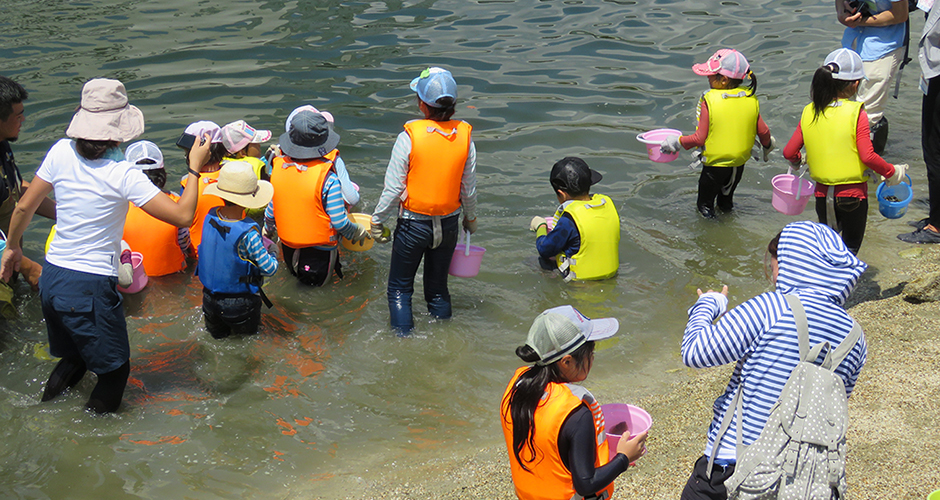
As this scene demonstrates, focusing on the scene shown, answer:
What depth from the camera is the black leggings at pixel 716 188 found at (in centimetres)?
754

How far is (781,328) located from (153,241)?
16.8 feet

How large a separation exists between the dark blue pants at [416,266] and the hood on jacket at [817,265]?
3016mm

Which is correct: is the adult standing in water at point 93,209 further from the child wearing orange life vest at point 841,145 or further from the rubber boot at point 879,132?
the rubber boot at point 879,132

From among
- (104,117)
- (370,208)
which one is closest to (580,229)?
(370,208)

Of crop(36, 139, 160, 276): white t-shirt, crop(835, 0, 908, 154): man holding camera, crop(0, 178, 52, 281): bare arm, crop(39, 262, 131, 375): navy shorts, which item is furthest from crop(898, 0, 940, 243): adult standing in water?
crop(0, 178, 52, 281): bare arm

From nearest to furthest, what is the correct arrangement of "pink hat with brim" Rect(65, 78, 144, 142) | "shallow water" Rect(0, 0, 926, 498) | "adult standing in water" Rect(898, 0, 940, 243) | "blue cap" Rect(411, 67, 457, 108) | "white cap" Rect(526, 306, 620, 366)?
"white cap" Rect(526, 306, 620, 366), "pink hat with brim" Rect(65, 78, 144, 142), "shallow water" Rect(0, 0, 926, 498), "blue cap" Rect(411, 67, 457, 108), "adult standing in water" Rect(898, 0, 940, 243)

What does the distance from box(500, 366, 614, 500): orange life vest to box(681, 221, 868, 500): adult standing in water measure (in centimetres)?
48

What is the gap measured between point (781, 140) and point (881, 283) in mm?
3955

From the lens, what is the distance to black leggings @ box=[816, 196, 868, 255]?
236 inches

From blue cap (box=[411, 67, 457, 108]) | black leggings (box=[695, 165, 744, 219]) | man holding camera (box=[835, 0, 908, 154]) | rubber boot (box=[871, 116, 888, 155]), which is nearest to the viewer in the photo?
blue cap (box=[411, 67, 457, 108])

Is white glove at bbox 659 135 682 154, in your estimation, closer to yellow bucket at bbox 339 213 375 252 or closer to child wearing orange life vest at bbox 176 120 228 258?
yellow bucket at bbox 339 213 375 252

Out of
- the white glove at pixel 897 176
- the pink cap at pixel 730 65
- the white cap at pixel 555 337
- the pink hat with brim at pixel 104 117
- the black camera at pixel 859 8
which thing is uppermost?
the pink hat with brim at pixel 104 117

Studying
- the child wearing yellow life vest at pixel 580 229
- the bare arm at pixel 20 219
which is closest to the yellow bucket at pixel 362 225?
the child wearing yellow life vest at pixel 580 229

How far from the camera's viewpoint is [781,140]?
32.8 feet
